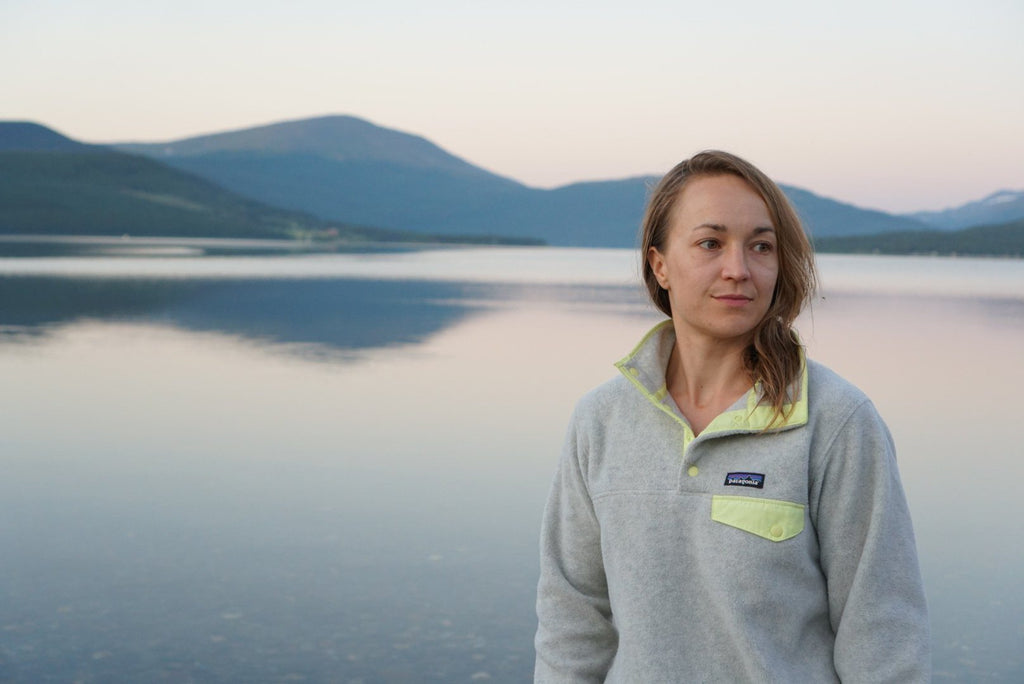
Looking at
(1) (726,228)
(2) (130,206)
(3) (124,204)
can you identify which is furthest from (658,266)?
(3) (124,204)

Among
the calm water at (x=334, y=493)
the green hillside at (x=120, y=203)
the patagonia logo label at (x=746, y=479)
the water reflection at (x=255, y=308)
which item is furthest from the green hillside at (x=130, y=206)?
the patagonia logo label at (x=746, y=479)

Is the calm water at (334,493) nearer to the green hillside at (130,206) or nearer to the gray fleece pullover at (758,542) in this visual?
the gray fleece pullover at (758,542)

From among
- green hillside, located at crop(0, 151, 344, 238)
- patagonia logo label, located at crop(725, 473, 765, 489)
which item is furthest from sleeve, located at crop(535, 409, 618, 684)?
green hillside, located at crop(0, 151, 344, 238)

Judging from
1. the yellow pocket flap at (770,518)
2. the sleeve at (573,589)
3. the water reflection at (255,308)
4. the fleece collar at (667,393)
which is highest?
the fleece collar at (667,393)

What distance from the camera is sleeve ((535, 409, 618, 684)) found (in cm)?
→ 203

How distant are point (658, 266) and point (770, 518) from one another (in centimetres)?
55

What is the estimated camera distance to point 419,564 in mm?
5371

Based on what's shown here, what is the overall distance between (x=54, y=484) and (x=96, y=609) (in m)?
2.34

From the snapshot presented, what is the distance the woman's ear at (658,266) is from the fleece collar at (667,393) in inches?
2.9

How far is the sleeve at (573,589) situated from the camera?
79.7 inches

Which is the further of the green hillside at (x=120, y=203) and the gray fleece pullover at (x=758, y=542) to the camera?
the green hillside at (x=120, y=203)

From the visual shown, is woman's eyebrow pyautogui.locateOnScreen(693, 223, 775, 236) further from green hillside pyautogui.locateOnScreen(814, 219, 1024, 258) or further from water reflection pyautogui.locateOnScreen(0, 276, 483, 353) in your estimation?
green hillside pyautogui.locateOnScreen(814, 219, 1024, 258)

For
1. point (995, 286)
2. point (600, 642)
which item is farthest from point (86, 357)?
point (995, 286)

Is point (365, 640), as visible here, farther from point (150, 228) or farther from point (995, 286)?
point (150, 228)
